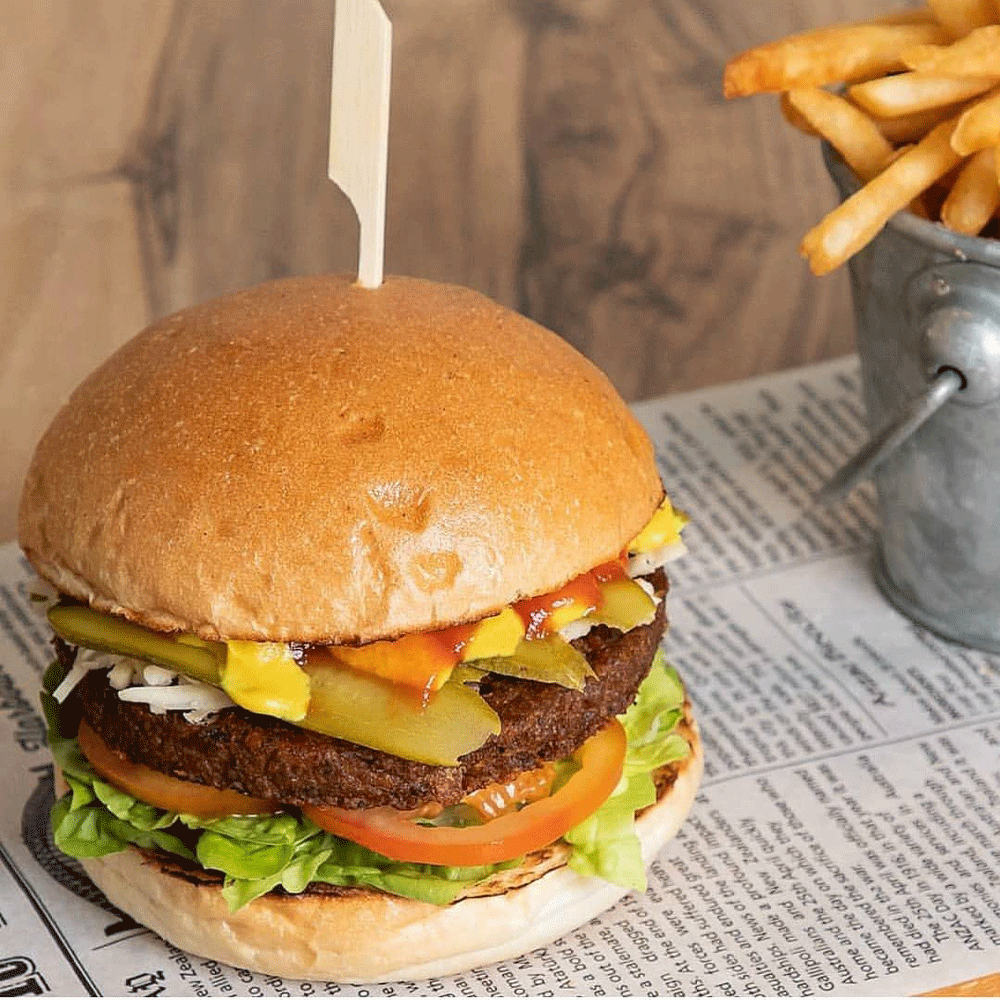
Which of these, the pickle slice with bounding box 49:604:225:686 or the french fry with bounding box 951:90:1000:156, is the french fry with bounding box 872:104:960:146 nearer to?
the french fry with bounding box 951:90:1000:156

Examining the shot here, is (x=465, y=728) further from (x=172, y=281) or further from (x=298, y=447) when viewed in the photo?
(x=172, y=281)

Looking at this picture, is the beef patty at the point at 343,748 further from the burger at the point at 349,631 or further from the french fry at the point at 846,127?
the french fry at the point at 846,127

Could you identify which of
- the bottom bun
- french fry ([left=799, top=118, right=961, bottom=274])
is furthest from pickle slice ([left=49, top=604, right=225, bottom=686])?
french fry ([left=799, top=118, right=961, bottom=274])

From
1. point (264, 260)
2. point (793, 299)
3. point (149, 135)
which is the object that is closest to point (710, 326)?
point (793, 299)

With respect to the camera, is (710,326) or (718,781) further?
(710,326)

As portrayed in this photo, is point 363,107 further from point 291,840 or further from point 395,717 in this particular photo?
point 291,840

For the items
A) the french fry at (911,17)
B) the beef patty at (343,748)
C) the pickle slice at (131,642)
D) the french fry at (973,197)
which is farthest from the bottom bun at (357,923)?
the french fry at (911,17)
